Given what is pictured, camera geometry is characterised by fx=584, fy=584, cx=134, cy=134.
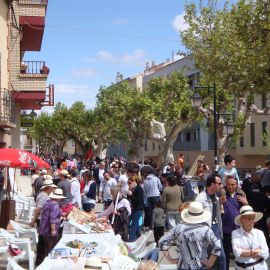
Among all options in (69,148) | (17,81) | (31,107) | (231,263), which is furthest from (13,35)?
(69,148)

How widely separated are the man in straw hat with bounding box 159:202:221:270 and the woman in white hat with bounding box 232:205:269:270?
41cm

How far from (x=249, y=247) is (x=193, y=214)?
2.59ft

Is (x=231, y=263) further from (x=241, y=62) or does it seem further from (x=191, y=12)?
(x=191, y=12)

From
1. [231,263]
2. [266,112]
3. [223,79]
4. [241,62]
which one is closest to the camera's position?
[231,263]

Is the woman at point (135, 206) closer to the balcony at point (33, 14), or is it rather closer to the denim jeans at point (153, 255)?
the denim jeans at point (153, 255)

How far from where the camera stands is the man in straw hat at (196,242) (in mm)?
6426

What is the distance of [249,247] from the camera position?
22.1ft

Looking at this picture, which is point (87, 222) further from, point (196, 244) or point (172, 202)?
point (196, 244)

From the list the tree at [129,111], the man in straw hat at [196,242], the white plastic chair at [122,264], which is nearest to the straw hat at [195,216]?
the man in straw hat at [196,242]

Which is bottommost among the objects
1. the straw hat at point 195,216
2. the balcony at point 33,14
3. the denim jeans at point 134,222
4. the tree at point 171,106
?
the denim jeans at point 134,222

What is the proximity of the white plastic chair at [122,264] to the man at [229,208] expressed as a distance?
7.41ft

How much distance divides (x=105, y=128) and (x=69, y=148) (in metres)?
80.8

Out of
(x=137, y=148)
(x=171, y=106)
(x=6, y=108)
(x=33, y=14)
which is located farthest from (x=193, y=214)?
(x=137, y=148)

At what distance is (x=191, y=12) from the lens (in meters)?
29.0
